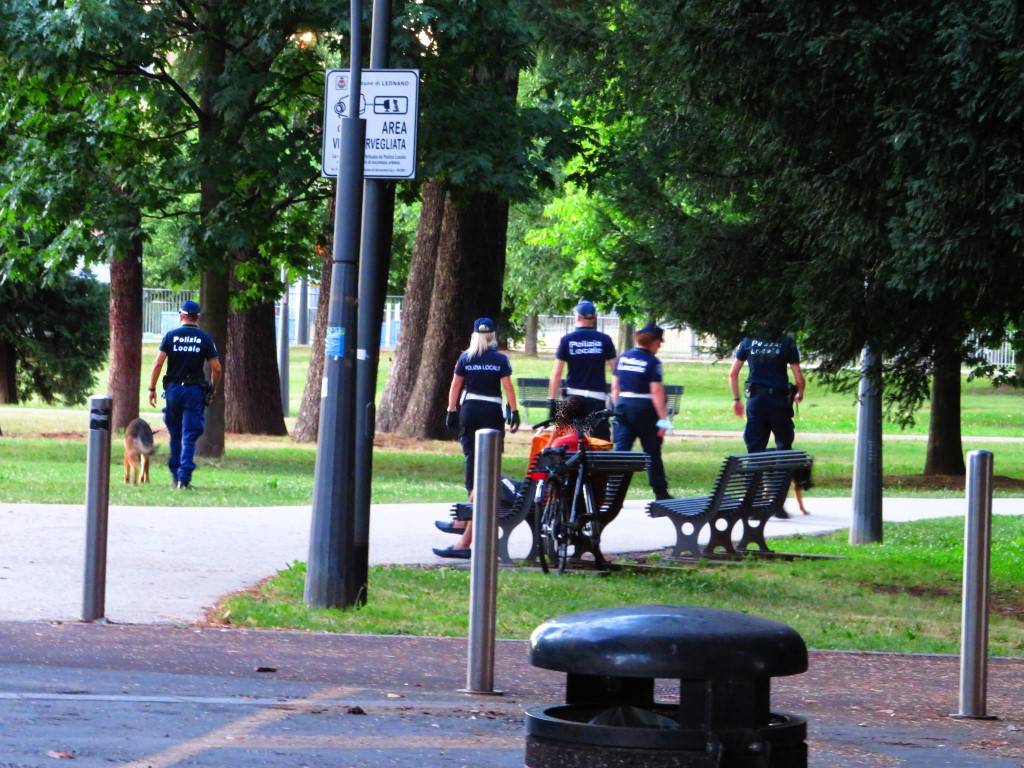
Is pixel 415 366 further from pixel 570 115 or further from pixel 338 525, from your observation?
pixel 338 525

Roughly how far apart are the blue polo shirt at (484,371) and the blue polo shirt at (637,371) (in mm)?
2126

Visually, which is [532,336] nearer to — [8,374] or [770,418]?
[8,374]

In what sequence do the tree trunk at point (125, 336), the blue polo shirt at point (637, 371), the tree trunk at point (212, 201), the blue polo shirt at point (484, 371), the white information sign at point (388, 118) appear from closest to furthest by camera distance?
the white information sign at point (388, 118), the blue polo shirt at point (484, 371), the blue polo shirt at point (637, 371), the tree trunk at point (212, 201), the tree trunk at point (125, 336)

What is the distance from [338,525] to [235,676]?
78.8 inches

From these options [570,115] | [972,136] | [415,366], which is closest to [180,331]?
[570,115]

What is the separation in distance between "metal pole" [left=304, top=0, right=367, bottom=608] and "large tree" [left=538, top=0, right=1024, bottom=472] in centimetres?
276

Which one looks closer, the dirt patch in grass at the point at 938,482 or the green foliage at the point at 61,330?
the dirt patch in grass at the point at 938,482

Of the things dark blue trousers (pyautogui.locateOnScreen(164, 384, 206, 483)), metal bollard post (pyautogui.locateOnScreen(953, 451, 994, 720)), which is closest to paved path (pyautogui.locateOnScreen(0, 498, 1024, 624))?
dark blue trousers (pyautogui.locateOnScreen(164, 384, 206, 483))

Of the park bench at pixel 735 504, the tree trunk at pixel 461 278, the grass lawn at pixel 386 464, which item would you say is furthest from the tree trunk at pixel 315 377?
the park bench at pixel 735 504

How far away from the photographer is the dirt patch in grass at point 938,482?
948 inches

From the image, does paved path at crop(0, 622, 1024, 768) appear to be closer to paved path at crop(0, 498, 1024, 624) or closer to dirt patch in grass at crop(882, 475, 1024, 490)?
paved path at crop(0, 498, 1024, 624)

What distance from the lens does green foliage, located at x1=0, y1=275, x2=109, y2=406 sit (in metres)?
40.5

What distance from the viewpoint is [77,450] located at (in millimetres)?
25578

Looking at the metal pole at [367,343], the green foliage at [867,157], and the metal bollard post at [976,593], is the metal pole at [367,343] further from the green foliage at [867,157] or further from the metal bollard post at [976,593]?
the metal bollard post at [976,593]
